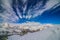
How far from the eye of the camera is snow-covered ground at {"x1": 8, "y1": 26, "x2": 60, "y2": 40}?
6.26 ft

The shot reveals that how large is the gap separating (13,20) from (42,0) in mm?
572

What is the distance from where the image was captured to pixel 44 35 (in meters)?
1.97

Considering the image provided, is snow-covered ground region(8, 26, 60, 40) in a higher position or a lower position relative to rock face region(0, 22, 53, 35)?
lower

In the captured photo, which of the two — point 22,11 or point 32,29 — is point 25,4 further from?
point 32,29

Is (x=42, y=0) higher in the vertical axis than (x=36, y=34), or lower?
higher

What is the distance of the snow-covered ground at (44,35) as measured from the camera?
191cm

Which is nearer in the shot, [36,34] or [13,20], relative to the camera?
[36,34]

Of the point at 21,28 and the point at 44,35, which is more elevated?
the point at 21,28

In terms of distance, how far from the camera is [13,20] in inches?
82.9

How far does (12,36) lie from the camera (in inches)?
77.5

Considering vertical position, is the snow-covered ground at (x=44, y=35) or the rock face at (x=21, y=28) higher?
the rock face at (x=21, y=28)

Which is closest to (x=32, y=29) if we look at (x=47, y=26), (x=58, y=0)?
(x=47, y=26)

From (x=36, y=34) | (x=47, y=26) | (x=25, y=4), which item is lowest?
(x=36, y=34)

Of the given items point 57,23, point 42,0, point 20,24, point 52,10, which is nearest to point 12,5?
point 20,24
